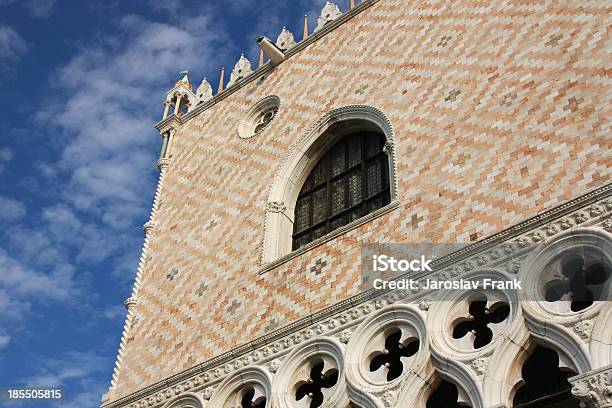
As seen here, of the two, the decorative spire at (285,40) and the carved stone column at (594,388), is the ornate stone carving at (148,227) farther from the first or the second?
the carved stone column at (594,388)

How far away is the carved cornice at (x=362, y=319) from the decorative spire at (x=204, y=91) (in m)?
5.31

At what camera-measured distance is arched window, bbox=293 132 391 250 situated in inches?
377

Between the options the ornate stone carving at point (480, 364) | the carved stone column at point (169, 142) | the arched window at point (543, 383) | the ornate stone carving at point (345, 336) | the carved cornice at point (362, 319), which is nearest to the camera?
the arched window at point (543, 383)

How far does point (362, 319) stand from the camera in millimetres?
7832

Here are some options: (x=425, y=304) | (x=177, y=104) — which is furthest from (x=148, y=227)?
(x=425, y=304)

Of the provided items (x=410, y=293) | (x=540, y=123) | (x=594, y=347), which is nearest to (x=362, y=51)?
(x=540, y=123)

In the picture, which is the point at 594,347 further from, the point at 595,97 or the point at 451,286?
the point at 595,97

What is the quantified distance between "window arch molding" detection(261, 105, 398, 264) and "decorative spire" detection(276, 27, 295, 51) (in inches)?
85.7

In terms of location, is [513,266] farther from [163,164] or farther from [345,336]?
[163,164]

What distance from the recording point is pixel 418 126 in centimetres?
910

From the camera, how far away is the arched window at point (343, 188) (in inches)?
377

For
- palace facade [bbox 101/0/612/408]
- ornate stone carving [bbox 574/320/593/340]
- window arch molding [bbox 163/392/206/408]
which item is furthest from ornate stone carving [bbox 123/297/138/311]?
ornate stone carving [bbox 574/320/593/340]

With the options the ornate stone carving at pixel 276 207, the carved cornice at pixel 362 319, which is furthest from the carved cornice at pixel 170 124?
the carved cornice at pixel 362 319

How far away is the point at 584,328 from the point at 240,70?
7969 mm
